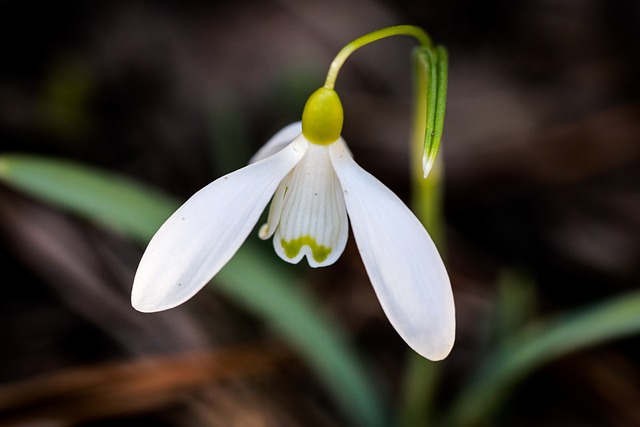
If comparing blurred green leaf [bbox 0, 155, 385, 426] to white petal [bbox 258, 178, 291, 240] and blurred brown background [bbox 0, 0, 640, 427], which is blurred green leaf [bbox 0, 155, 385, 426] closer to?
blurred brown background [bbox 0, 0, 640, 427]

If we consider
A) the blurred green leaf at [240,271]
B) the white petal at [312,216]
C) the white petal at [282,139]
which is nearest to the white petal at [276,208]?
the white petal at [312,216]

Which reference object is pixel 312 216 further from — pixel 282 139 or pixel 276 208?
pixel 282 139

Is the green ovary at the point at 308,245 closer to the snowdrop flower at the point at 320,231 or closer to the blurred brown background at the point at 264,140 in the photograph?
the snowdrop flower at the point at 320,231

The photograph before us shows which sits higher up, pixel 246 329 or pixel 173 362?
pixel 246 329

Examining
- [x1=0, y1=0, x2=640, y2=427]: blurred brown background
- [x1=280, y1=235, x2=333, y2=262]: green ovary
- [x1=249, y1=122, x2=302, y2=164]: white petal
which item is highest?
[x1=0, y1=0, x2=640, y2=427]: blurred brown background

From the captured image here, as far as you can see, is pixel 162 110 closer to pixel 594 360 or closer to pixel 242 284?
pixel 242 284

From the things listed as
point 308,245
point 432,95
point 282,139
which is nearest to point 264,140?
point 282,139

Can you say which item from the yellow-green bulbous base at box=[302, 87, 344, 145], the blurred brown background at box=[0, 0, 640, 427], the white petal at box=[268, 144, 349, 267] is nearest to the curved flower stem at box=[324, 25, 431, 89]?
the yellow-green bulbous base at box=[302, 87, 344, 145]

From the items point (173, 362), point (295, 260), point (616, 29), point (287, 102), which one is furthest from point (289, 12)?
point (295, 260)
